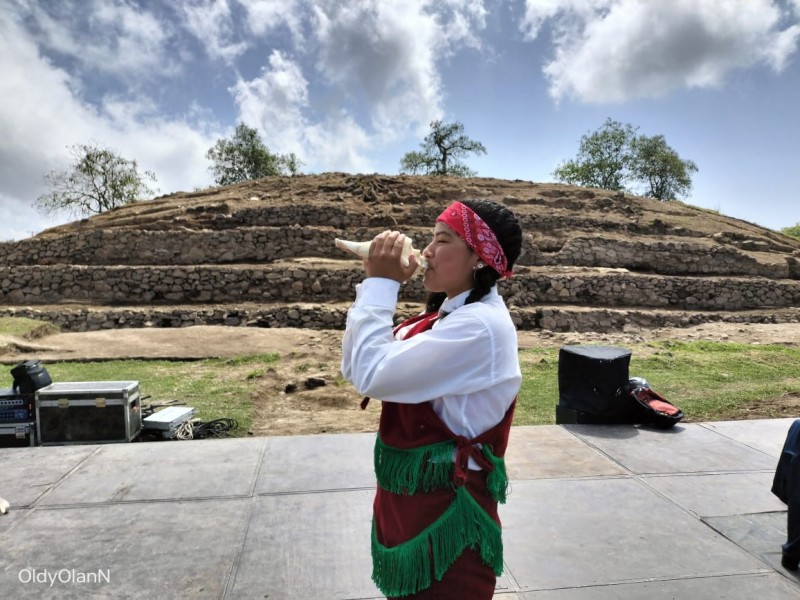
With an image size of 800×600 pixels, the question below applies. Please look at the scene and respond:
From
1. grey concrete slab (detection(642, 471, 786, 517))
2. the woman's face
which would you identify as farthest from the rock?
the woman's face

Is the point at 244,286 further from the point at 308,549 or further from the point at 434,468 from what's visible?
the point at 434,468

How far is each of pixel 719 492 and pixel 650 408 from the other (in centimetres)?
150

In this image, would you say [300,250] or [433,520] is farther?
[300,250]

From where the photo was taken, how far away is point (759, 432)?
5148 millimetres

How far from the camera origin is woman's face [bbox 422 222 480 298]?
152 centimetres

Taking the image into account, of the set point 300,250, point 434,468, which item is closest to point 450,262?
point 434,468

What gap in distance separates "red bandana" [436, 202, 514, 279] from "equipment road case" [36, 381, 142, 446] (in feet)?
15.4

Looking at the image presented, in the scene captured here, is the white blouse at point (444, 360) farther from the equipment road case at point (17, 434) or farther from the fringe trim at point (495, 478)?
the equipment road case at point (17, 434)

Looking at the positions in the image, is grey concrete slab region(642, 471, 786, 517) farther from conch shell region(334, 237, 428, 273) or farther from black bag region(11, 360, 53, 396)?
black bag region(11, 360, 53, 396)

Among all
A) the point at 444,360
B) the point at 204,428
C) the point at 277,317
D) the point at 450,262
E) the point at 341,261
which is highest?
the point at 341,261

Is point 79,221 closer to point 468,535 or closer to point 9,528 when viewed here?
point 9,528

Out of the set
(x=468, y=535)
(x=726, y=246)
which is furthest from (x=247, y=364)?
(x=726, y=246)

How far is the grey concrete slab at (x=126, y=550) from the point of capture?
2609 millimetres

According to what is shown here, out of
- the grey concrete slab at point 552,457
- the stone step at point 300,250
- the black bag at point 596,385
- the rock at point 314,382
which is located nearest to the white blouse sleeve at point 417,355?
the grey concrete slab at point 552,457
